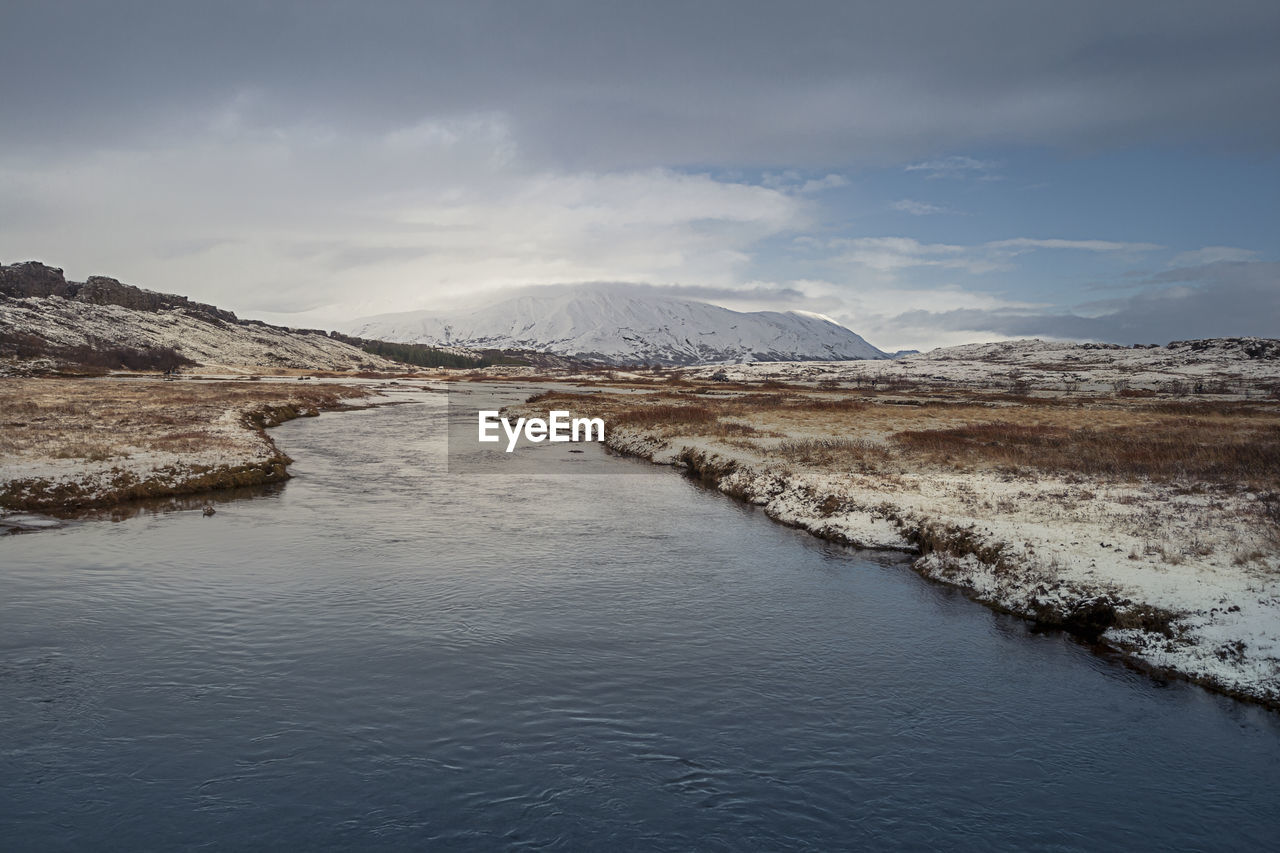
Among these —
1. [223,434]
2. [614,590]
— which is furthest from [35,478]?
[614,590]

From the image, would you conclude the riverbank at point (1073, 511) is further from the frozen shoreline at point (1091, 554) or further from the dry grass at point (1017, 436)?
the dry grass at point (1017, 436)

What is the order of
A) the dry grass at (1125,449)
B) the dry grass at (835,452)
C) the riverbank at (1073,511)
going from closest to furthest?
the riverbank at (1073,511) < the dry grass at (1125,449) < the dry grass at (835,452)

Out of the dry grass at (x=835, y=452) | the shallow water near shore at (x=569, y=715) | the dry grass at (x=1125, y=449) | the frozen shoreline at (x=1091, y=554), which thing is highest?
the dry grass at (x=1125, y=449)

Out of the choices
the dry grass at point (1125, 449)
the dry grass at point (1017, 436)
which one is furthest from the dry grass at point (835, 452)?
the dry grass at point (1125, 449)

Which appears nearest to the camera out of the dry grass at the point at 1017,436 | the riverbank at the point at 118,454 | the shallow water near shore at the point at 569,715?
the shallow water near shore at the point at 569,715

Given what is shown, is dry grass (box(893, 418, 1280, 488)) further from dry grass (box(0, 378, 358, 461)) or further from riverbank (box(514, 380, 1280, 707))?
dry grass (box(0, 378, 358, 461))

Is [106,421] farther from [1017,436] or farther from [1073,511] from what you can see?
[1017,436]

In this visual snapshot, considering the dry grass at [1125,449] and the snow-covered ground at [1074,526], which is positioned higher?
the dry grass at [1125,449]
